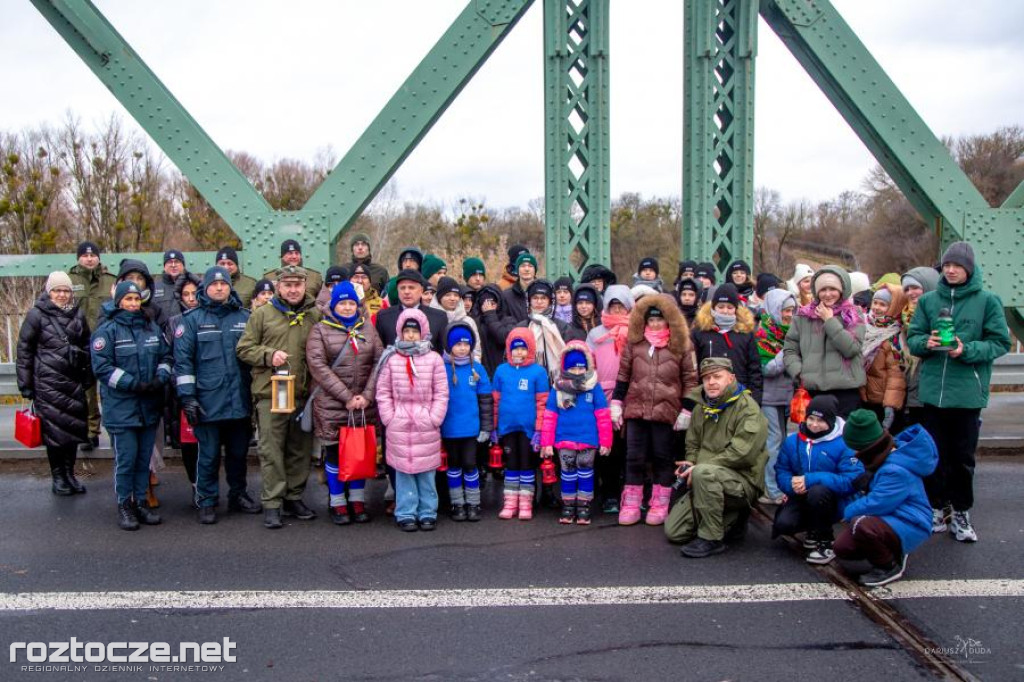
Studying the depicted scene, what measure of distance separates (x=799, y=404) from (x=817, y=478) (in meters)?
1.04

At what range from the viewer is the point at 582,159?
7.28 m

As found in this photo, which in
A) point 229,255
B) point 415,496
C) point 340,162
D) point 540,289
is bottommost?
point 415,496

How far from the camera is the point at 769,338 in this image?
21.2 ft

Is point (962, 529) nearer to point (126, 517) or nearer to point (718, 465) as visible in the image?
point (718, 465)

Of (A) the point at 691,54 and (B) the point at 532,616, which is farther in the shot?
(A) the point at 691,54

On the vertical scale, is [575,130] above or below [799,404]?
above

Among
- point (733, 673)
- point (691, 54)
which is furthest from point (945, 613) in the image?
point (691, 54)

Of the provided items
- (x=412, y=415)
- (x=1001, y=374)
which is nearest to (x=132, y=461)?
(x=412, y=415)

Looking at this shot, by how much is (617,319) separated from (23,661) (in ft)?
14.1

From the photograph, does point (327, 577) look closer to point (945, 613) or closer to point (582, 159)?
point (945, 613)

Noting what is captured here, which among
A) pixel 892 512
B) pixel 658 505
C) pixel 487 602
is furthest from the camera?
pixel 658 505

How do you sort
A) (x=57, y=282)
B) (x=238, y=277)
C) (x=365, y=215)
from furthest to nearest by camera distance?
(x=365, y=215)
(x=238, y=277)
(x=57, y=282)

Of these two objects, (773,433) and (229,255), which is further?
(229,255)

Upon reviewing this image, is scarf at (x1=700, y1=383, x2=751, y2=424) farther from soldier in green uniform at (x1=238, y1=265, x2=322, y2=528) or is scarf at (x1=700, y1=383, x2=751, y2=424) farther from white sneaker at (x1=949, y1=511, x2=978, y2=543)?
soldier in green uniform at (x1=238, y1=265, x2=322, y2=528)
